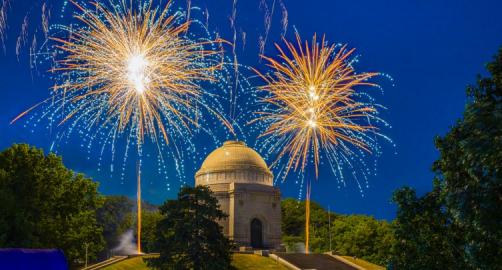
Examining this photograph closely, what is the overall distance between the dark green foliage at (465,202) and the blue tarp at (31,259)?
11061 millimetres

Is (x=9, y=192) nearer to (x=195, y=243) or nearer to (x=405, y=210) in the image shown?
(x=195, y=243)

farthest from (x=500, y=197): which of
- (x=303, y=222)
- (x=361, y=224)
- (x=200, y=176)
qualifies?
(x=303, y=222)

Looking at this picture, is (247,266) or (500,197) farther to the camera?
(247,266)

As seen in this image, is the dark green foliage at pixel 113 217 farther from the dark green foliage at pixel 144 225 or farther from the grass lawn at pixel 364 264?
the grass lawn at pixel 364 264

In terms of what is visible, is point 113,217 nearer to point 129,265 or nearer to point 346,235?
point 129,265

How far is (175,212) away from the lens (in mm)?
36531

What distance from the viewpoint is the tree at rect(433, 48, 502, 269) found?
46.5ft

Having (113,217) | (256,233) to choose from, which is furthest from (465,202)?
(113,217)

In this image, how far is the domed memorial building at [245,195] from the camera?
61.9m

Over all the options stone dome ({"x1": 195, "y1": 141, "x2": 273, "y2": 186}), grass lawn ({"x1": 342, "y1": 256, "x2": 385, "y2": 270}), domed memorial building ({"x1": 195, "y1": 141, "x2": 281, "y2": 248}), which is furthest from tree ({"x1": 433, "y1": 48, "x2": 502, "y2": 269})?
stone dome ({"x1": 195, "y1": 141, "x2": 273, "y2": 186})

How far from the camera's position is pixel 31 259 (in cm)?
1178

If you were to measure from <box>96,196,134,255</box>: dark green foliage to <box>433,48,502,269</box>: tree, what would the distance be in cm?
6306

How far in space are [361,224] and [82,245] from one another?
3174 cm

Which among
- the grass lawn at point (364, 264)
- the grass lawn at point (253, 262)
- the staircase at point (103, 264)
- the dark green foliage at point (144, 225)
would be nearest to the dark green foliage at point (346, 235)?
the grass lawn at point (364, 264)
